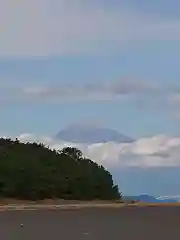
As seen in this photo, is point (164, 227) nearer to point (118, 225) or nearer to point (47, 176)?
point (118, 225)

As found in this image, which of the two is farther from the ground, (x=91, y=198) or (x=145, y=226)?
(x=91, y=198)

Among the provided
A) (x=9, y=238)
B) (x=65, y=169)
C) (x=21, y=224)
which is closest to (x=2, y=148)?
(x=65, y=169)

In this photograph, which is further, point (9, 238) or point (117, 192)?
point (117, 192)

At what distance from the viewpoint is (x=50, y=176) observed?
65562mm

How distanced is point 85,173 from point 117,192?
4.15 meters

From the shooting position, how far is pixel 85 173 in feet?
221

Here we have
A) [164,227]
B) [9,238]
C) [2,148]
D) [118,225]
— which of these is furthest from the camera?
[2,148]

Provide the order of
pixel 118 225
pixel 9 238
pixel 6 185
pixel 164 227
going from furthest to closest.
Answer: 1. pixel 6 185
2. pixel 118 225
3. pixel 164 227
4. pixel 9 238

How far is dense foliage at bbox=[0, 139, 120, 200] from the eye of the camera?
2494 inches

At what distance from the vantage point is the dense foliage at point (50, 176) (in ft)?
208

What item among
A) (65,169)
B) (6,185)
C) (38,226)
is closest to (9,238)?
(38,226)

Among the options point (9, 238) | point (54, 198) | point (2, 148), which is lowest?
point (9, 238)

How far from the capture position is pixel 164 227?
2591 cm

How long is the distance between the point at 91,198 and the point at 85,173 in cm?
224
